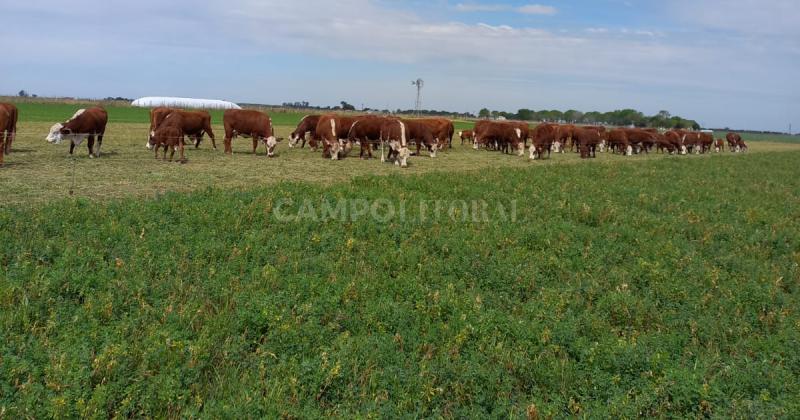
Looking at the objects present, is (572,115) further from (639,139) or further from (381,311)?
(381,311)

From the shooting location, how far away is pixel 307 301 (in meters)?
6.28

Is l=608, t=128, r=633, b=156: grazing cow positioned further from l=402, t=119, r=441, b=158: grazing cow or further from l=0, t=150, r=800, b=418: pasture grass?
l=0, t=150, r=800, b=418: pasture grass

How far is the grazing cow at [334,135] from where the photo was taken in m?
22.2

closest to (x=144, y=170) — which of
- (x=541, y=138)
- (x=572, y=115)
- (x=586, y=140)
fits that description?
(x=541, y=138)

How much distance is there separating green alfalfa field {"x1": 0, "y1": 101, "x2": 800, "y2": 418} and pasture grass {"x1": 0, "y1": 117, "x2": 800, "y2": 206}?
1.87ft

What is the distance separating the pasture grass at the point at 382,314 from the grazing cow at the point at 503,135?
66.6ft

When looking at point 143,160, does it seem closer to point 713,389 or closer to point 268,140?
point 268,140

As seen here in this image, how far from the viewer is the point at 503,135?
31188mm

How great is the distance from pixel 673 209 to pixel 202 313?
11.2m

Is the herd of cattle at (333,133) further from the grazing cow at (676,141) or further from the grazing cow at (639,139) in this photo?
the grazing cow at (676,141)

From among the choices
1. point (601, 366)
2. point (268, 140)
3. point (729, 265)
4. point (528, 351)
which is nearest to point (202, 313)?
point (528, 351)

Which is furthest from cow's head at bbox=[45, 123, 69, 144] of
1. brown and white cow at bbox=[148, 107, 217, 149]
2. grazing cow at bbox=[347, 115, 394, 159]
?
grazing cow at bbox=[347, 115, 394, 159]

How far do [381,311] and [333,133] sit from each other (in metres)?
17.3

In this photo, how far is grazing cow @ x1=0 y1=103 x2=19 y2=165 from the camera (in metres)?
14.5
